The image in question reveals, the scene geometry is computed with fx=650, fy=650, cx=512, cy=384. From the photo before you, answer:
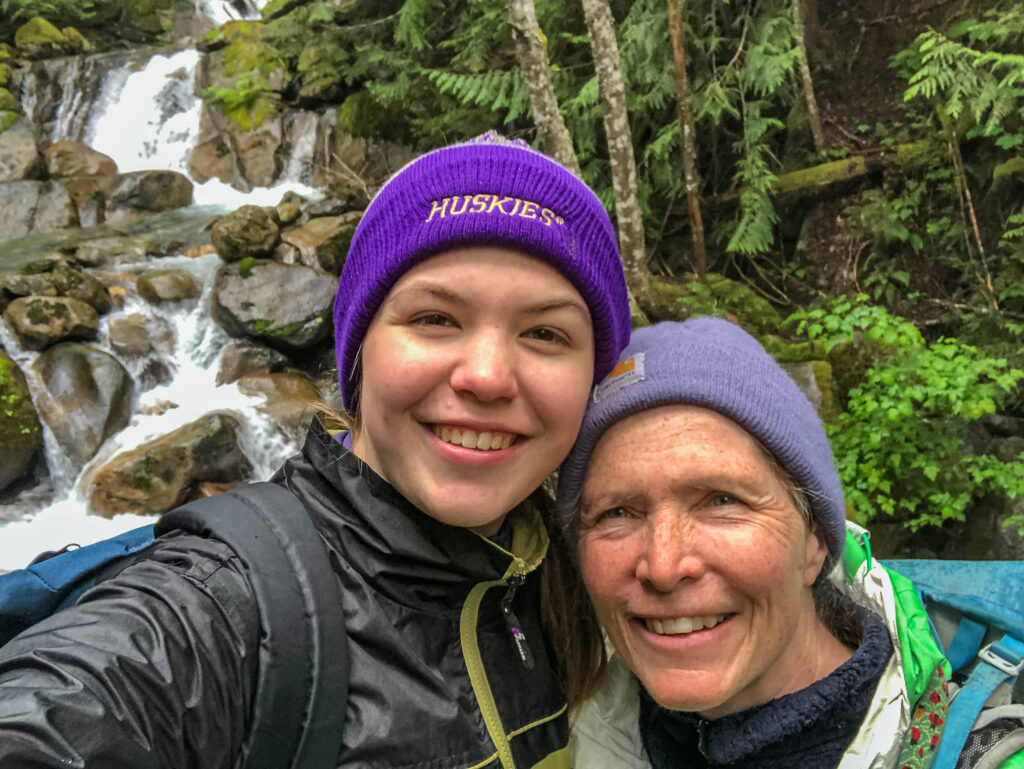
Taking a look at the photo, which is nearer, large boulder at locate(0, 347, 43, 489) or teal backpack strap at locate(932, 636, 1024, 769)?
teal backpack strap at locate(932, 636, 1024, 769)

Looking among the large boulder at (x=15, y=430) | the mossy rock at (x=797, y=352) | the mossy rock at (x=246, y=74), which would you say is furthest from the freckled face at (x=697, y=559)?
the mossy rock at (x=246, y=74)

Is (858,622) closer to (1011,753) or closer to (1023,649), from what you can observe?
(1023,649)

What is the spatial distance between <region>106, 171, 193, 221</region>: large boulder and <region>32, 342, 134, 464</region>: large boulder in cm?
554

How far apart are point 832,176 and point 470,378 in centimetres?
945

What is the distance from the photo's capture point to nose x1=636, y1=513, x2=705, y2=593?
151cm

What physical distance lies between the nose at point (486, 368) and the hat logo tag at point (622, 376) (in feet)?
1.33

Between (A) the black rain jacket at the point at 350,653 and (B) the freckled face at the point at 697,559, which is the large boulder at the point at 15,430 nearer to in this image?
(A) the black rain jacket at the point at 350,653

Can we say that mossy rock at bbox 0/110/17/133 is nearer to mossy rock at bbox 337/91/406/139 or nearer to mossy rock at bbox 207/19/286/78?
mossy rock at bbox 207/19/286/78

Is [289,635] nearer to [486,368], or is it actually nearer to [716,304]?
[486,368]

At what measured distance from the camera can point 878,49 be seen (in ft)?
31.6

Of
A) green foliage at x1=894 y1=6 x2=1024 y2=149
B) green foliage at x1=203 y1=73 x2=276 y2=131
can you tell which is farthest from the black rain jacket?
green foliage at x1=203 y1=73 x2=276 y2=131

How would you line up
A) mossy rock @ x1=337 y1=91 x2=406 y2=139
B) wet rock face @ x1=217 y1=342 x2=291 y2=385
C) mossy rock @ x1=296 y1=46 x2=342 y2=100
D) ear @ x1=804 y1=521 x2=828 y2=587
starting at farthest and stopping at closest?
mossy rock @ x1=337 y1=91 x2=406 y2=139
mossy rock @ x1=296 y1=46 x2=342 y2=100
wet rock face @ x1=217 y1=342 x2=291 y2=385
ear @ x1=804 y1=521 x2=828 y2=587

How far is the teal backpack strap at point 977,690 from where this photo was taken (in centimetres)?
139

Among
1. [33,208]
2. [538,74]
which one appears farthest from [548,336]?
[33,208]
